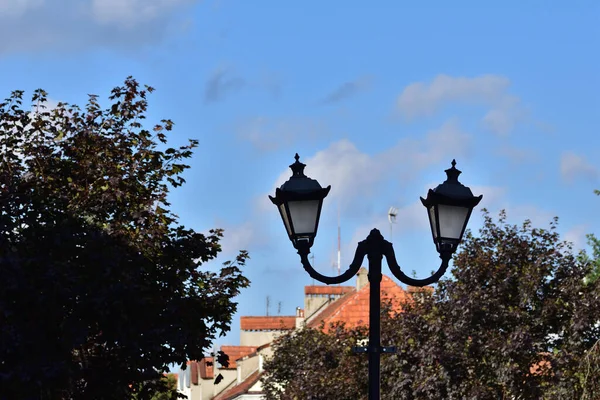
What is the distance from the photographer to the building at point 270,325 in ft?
209

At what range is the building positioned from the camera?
63.8m

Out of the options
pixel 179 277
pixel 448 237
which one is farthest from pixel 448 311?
pixel 448 237

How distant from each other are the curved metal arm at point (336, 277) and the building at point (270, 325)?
2555 cm

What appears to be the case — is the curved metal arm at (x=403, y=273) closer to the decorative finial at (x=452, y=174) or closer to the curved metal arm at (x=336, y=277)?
the curved metal arm at (x=336, y=277)

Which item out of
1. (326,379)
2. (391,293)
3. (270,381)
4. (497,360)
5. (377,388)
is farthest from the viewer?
(391,293)

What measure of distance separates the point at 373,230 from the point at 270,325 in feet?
265

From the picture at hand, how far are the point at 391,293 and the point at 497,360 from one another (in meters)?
30.4

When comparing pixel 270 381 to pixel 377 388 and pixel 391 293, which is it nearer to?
pixel 391 293

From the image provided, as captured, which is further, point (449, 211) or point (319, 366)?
point (319, 366)

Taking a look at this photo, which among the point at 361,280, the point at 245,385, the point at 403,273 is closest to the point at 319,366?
the point at 361,280

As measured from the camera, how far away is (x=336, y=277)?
40.3 ft

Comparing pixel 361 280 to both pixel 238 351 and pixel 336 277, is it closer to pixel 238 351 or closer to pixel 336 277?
pixel 238 351

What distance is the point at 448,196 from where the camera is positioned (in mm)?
12086

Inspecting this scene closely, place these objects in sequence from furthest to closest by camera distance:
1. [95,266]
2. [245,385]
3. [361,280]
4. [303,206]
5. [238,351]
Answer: [238,351] → [245,385] → [361,280] → [95,266] → [303,206]
